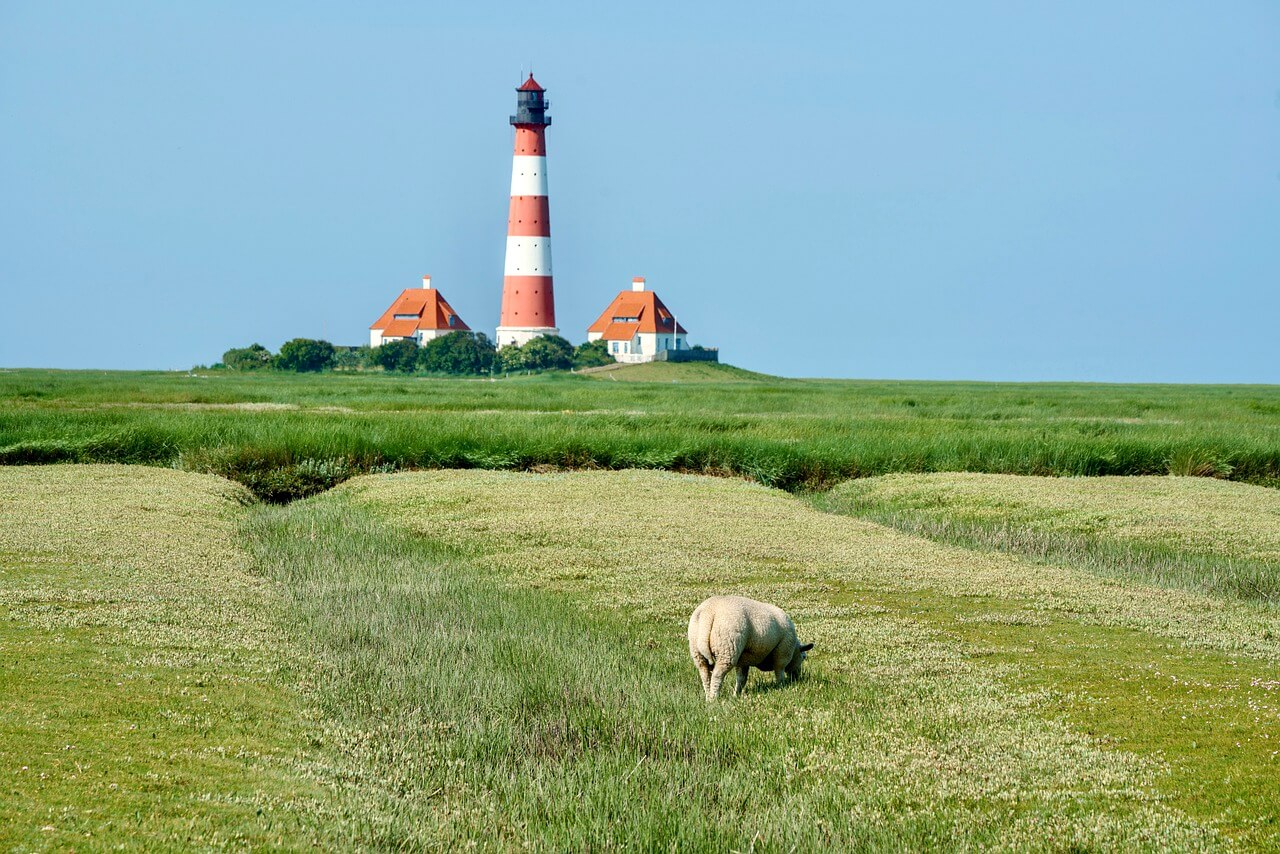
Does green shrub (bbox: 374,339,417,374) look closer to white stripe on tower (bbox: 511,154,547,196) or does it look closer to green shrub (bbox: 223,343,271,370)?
green shrub (bbox: 223,343,271,370)

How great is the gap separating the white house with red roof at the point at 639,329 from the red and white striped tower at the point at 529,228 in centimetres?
1202

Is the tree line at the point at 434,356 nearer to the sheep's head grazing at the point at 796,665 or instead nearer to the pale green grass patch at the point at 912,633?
the pale green grass patch at the point at 912,633

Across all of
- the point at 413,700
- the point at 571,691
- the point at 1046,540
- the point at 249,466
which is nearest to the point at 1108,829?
the point at 571,691

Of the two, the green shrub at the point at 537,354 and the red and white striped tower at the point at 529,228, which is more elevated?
the red and white striped tower at the point at 529,228

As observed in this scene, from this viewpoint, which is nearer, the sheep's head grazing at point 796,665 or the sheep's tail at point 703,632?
the sheep's tail at point 703,632

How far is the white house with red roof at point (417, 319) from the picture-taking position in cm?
7469

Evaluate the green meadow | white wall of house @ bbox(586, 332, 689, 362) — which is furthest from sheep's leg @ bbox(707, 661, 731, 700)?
white wall of house @ bbox(586, 332, 689, 362)

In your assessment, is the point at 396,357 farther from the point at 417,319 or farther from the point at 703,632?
the point at 703,632

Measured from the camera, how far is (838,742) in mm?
5961

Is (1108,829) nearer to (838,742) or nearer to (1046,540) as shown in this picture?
(838,742)

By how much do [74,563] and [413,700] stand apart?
14.3 feet

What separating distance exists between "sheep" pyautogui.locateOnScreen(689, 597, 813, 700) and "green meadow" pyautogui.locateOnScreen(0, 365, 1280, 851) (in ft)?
0.70

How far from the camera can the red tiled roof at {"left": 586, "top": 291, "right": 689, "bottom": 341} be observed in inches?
2913

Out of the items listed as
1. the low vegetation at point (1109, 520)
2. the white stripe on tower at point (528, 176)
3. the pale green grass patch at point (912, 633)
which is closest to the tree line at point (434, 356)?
the white stripe on tower at point (528, 176)
